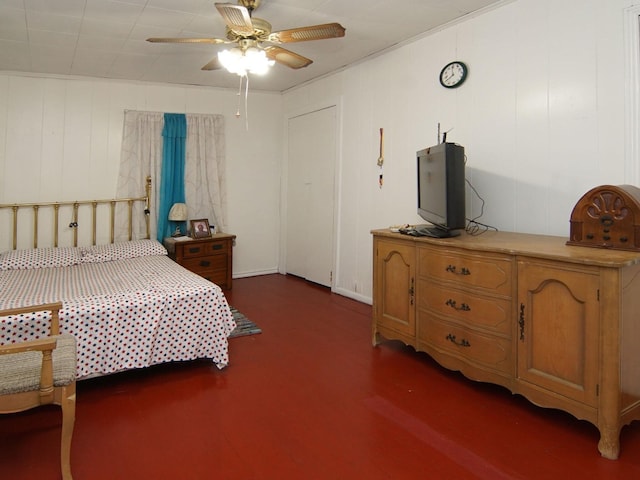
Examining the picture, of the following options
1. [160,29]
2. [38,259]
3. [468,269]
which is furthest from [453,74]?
[38,259]

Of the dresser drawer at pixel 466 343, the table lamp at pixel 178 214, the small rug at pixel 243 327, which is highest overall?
the table lamp at pixel 178 214

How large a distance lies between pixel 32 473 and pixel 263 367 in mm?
1397

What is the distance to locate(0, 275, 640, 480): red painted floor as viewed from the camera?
6.15ft

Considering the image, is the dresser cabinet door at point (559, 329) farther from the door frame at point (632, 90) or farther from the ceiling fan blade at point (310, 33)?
the ceiling fan blade at point (310, 33)

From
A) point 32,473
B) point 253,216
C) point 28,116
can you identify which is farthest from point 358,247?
point 28,116

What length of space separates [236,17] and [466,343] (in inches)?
88.9

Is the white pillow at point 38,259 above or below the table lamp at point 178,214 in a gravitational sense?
below

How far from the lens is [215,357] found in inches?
115

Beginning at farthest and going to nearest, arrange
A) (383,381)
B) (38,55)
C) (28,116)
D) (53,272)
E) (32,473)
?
(28,116) → (38,55) → (53,272) → (383,381) → (32,473)

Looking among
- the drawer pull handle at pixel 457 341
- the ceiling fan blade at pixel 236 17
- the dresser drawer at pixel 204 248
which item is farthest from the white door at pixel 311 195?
the drawer pull handle at pixel 457 341

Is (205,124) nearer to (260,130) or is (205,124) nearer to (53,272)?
(260,130)

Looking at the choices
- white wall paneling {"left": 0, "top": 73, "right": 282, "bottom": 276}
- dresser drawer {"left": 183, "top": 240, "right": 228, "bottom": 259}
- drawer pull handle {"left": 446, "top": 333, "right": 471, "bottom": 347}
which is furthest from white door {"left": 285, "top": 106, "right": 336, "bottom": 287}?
drawer pull handle {"left": 446, "top": 333, "right": 471, "bottom": 347}

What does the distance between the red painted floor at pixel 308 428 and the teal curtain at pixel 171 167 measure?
2529 millimetres

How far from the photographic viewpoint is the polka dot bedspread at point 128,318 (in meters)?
2.50
